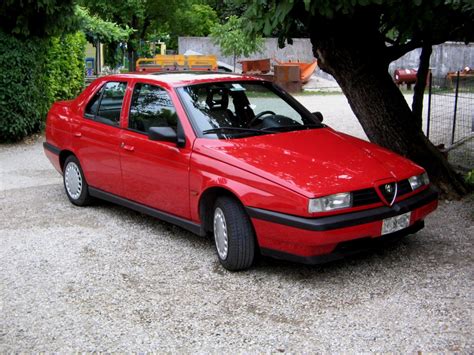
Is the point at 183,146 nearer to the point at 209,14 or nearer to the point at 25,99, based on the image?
the point at 25,99

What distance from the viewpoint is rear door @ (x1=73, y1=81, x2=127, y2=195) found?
6.33 m

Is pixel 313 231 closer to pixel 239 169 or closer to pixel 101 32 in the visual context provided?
pixel 239 169

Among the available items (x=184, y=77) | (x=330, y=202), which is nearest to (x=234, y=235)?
(x=330, y=202)

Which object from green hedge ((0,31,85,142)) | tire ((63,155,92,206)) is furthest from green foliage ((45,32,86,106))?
tire ((63,155,92,206))

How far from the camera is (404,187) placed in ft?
16.4

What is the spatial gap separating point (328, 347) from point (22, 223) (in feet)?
13.6

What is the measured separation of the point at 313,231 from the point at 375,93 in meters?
3.36

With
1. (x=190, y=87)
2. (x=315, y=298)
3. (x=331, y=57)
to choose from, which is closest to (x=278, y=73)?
(x=331, y=57)

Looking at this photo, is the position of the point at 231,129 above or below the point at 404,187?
above

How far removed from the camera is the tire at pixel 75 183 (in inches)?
276

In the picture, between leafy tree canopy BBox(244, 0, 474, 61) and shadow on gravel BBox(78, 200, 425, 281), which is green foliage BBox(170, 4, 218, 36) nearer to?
leafy tree canopy BBox(244, 0, 474, 61)

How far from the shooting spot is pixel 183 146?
5.40 m

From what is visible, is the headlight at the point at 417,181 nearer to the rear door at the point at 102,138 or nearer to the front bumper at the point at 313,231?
the front bumper at the point at 313,231

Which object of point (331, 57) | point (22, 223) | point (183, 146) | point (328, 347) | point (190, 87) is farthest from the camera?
point (331, 57)
